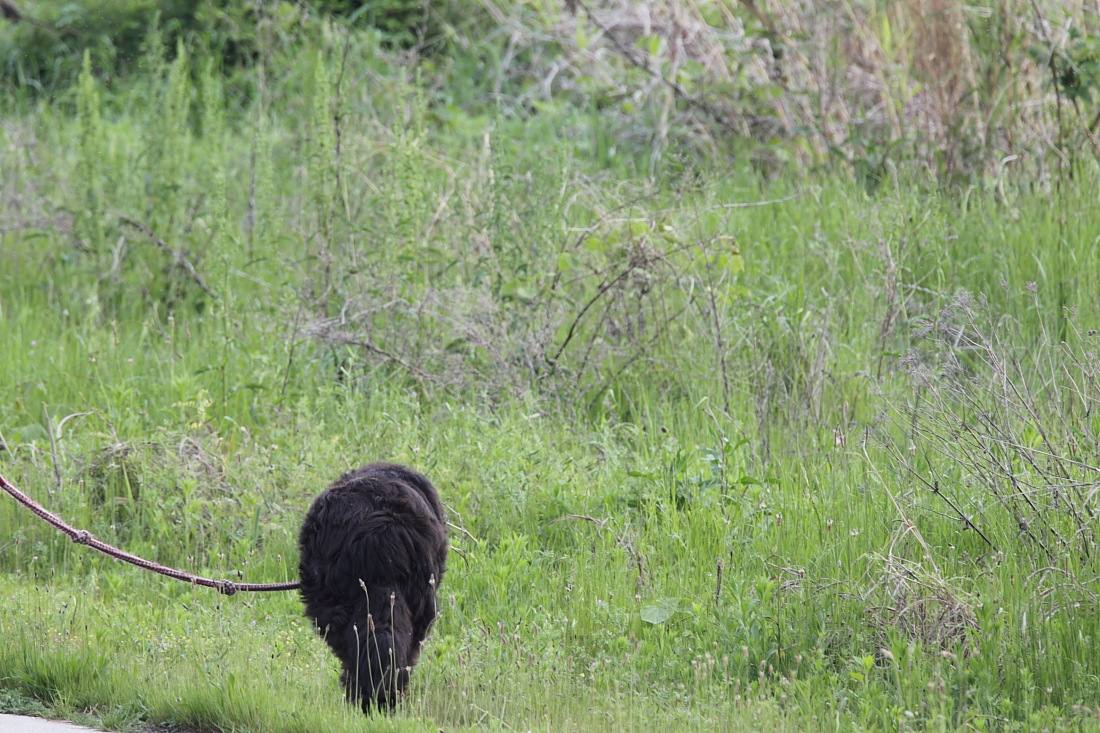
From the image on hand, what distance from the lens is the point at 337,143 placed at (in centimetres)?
900

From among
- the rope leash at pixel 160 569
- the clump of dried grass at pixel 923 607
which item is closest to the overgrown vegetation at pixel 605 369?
the clump of dried grass at pixel 923 607

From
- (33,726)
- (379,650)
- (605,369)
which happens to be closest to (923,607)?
(379,650)

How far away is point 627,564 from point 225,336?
3.62 m

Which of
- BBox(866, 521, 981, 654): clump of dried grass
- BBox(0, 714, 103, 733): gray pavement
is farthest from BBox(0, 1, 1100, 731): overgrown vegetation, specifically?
BBox(0, 714, 103, 733): gray pavement

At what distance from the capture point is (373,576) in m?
4.39

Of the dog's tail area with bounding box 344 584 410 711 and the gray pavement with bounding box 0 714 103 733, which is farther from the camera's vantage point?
the gray pavement with bounding box 0 714 103 733

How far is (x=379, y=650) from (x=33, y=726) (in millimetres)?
1470

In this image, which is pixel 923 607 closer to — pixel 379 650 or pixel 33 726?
pixel 379 650

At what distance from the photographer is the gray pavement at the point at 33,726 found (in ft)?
14.9

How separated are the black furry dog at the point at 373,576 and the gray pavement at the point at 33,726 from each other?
1.00 m

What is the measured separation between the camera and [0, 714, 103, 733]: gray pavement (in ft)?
14.9

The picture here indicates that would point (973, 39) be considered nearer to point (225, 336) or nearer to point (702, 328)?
point (702, 328)

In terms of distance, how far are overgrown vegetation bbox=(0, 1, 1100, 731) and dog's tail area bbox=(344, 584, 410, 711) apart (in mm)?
172

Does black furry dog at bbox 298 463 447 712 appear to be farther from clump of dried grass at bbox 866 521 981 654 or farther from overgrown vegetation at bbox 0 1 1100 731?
clump of dried grass at bbox 866 521 981 654
